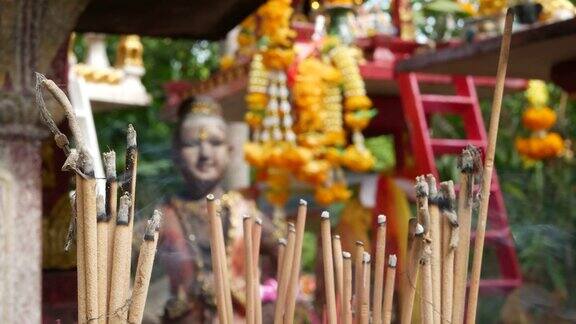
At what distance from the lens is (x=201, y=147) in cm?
485

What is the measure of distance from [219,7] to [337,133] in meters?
2.02

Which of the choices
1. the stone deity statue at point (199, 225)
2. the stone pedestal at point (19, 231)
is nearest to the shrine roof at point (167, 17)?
the stone pedestal at point (19, 231)

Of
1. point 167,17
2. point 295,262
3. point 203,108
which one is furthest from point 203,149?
point 295,262

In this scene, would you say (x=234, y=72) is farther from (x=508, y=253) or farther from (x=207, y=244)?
(x=508, y=253)

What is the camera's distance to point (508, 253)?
489 cm

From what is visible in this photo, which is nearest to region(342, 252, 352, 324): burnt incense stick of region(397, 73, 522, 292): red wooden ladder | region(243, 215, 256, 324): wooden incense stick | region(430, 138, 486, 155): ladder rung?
region(243, 215, 256, 324): wooden incense stick

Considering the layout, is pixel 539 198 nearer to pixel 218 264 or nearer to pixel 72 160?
pixel 218 264

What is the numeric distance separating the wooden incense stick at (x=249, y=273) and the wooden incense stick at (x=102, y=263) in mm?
287

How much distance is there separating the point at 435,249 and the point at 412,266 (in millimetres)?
45

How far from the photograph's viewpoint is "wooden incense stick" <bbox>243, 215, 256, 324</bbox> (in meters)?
1.68

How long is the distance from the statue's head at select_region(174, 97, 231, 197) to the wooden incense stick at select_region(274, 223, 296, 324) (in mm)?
3122

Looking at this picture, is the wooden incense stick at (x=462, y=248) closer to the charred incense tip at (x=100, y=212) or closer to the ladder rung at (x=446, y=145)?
the charred incense tip at (x=100, y=212)

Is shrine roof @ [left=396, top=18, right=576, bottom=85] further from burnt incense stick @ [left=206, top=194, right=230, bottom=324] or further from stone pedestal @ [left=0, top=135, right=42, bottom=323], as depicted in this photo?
burnt incense stick @ [left=206, top=194, right=230, bottom=324]

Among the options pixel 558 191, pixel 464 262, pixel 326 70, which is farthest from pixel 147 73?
pixel 464 262
